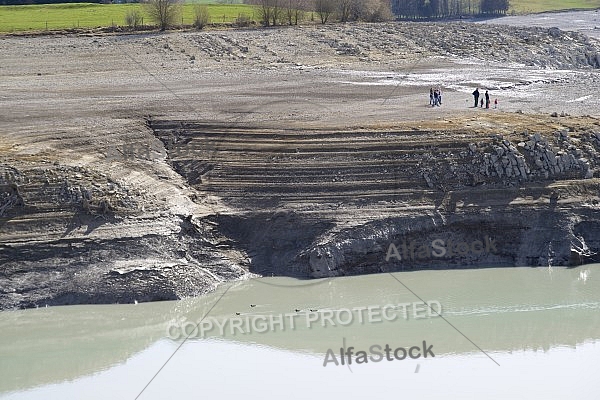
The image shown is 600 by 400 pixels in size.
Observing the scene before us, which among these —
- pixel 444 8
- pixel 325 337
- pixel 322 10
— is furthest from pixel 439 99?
pixel 444 8

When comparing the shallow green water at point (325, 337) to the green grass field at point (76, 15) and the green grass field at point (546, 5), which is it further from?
the green grass field at point (546, 5)

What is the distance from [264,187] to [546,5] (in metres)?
75.4

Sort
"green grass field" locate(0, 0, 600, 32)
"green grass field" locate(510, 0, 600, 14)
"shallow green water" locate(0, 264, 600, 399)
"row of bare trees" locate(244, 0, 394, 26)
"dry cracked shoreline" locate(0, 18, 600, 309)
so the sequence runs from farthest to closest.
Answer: "green grass field" locate(510, 0, 600, 14) < "row of bare trees" locate(244, 0, 394, 26) < "green grass field" locate(0, 0, 600, 32) < "dry cracked shoreline" locate(0, 18, 600, 309) < "shallow green water" locate(0, 264, 600, 399)

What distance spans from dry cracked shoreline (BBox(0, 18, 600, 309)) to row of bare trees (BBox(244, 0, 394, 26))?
22265 mm

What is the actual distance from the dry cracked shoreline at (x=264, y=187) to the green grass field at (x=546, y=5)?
2321 inches

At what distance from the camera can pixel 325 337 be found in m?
23.5

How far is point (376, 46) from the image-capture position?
174 feet

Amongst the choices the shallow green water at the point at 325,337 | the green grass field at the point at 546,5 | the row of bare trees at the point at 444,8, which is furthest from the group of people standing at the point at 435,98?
the green grass field at the point at 546,5

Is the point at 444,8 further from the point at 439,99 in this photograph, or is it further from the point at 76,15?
the point at 439,99

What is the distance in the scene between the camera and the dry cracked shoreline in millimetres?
26406

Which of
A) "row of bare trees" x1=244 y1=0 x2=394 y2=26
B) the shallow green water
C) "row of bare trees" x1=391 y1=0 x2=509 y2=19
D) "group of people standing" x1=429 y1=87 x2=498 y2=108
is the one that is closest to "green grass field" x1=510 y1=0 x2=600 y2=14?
"row of bare trees" x1=391 y1=0 x2=509 y2=19

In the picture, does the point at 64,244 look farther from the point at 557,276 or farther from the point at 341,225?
the point at 557,276

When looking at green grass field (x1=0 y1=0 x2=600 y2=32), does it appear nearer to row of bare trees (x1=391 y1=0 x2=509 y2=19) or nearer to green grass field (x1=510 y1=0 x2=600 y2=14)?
row of bare trees (x1=391 y1=0 x2=509 y2=19)

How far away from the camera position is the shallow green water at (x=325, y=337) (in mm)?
21016
